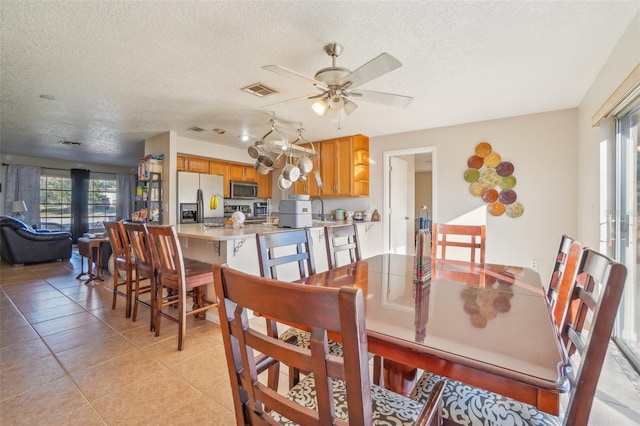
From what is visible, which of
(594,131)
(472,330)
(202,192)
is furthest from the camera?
(202,192)

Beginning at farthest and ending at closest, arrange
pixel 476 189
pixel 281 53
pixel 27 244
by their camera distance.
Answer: pixel 27 244, pixel 476 189, pixel 281 53

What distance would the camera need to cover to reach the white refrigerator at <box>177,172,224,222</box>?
4.59 metres

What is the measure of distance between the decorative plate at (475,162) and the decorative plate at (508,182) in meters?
0.34

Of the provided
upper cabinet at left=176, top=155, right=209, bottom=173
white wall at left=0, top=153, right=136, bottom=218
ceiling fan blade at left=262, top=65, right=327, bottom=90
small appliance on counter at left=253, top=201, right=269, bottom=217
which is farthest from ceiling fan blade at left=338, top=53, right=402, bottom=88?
white wall at left=0, top=153, right=136, bottom=218

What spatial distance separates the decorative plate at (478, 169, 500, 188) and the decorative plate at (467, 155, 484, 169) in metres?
0.09

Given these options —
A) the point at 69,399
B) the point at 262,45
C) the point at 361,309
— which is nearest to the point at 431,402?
the point at 361,309

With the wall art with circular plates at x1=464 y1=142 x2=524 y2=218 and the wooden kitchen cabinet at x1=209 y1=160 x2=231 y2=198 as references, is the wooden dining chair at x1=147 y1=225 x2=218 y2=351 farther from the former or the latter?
the wall art with circular plates at x1=464 y1=142 x2=524 y2=218

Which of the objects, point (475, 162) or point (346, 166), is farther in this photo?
point (346, 166)

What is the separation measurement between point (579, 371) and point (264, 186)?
19.6 ft

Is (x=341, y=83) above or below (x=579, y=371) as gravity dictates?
above

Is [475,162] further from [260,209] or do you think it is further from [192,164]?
[192,164]

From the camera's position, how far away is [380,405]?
0.96 m

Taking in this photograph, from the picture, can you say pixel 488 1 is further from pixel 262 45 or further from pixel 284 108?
pixel 284 108

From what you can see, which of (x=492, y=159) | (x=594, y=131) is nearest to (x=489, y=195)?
(x=492, y=159)
